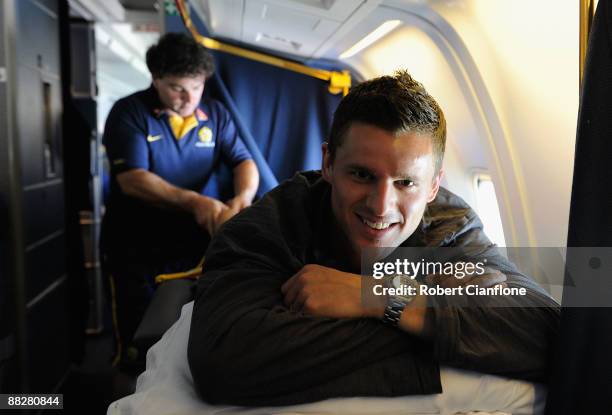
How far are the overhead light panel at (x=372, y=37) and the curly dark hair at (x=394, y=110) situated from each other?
0.92 metres

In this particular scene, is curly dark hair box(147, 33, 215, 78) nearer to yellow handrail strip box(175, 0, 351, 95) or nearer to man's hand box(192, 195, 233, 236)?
yellow handrail strip box(175, 0, 351, 95)

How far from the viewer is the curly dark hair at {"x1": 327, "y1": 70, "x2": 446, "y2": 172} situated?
1.44 meters

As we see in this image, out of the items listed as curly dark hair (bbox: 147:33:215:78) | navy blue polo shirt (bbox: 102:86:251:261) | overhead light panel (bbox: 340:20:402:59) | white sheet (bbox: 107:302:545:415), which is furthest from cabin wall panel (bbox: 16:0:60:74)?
white sheet (bbox: 107:302:545:415)

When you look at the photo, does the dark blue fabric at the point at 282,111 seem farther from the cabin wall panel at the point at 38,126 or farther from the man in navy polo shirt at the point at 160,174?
the cabin wall panel at the point at 38,126

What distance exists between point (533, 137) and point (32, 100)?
108 inches

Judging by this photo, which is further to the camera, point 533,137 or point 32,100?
point 32,100

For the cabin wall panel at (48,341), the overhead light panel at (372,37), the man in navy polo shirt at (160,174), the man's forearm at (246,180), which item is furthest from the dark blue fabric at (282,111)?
the cabin wall panel at (48,341)

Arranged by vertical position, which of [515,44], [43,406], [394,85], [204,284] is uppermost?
[515,44]

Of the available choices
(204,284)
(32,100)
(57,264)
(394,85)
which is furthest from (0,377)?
(394,85)

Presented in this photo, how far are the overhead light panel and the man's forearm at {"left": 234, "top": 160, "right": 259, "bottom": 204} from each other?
→ 0.85 metres

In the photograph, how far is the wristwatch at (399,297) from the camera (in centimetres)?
129

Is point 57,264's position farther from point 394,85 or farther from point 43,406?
point 394,85

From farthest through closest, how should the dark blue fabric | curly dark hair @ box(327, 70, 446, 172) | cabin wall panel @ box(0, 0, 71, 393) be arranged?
the dark blue fabric → cabin wall panel @ box(0, 0, 71, 393) → curly dark hair @ box(327, 70, 446, 172)

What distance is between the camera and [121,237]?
3.20 meters
